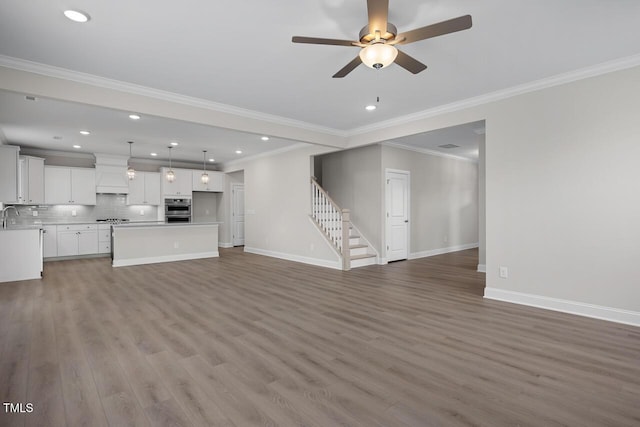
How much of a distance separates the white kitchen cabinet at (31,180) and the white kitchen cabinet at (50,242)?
27.8 inches

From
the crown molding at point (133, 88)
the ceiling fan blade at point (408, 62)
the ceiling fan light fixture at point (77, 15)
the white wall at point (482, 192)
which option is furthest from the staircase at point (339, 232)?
the ceiling fan light fixture at point (77, 15)

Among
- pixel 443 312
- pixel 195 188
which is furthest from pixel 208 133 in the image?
pixel 443 312

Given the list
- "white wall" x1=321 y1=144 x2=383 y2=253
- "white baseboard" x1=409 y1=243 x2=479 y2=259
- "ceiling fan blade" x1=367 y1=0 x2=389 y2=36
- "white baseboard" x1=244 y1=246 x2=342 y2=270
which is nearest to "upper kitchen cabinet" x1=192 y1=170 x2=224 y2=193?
"white baseboard" x1=244 y1=246 x2=342 y2=270

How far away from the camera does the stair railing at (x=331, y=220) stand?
258 inches

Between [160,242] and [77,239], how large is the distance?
2.37 metres

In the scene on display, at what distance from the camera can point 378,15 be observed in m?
2.19

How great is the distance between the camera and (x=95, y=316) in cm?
374

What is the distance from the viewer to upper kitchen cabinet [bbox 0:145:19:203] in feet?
20.8

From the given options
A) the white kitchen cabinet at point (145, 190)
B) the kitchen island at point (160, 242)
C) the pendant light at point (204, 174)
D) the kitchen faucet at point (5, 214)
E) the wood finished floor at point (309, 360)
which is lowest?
the wood finished floor at point (309, 360)

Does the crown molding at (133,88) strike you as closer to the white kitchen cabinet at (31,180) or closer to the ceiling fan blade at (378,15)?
the ceiling fan blade at (378,15)

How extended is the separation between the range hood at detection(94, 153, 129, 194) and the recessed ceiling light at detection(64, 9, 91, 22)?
6994 millimetres

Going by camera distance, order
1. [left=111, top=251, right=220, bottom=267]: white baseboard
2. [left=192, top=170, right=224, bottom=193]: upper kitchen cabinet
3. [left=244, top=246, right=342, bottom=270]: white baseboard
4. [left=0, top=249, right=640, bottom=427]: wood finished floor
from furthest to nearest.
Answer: [left=192, top=170, right=224, bottom=193]: upper kitchen cabinet → [left=111, top=251, right=220, bottom=267]: white baseboard → [left=244, top=246, right=342, bottom=270]: white baseboard → [left=0, top=249, right=640, bottom=427]: wood finished floor

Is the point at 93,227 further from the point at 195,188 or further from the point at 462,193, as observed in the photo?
the point at 462,193

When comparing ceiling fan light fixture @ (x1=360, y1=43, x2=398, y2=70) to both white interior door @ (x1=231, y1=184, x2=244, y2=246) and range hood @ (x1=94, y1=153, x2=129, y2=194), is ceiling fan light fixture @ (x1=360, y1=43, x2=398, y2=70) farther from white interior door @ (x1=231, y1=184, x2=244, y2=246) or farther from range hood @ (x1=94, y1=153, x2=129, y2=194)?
white interior door @ (x1=231, y1=184, x2=244, y2=246)
